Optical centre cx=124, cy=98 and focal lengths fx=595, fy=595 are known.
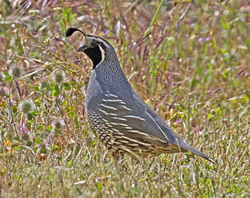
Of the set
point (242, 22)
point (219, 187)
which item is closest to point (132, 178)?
point (219, 187)

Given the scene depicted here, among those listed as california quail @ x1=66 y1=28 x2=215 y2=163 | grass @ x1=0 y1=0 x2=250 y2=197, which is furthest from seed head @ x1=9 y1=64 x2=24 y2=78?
california quail @ x1=66 y1=28 x2=215 y2=163

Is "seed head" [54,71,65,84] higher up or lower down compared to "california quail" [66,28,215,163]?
higher up

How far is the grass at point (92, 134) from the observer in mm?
3125

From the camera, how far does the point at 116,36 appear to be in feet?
16.4

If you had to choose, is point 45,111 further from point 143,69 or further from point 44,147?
point 143,69

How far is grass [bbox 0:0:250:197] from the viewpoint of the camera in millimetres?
3125

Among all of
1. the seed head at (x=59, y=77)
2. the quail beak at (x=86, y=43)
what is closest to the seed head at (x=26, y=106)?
the seed head at (x=59, y=77)

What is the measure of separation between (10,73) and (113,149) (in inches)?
32.4

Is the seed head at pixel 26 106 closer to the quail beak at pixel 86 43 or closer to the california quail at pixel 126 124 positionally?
the california quail at pixel 126 124

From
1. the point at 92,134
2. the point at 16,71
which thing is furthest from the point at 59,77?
the point at 92,134

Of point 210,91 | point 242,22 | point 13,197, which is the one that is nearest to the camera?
point 13,197

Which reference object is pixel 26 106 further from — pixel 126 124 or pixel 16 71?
pixel 126 124

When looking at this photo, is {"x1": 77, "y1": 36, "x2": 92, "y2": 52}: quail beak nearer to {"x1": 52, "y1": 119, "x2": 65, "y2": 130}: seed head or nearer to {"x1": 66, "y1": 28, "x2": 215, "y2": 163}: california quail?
{"x1": 66, "y1": 28, "x2": 215, "y2": 163}: california quail

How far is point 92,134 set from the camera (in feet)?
13.6
